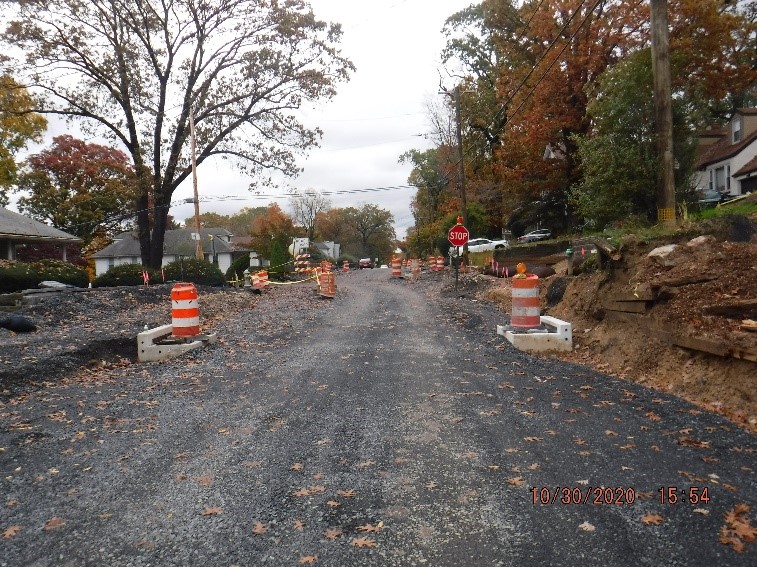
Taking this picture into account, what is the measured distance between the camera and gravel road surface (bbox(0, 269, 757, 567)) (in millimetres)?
3307

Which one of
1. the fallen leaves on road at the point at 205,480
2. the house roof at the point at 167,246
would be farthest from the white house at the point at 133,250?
the fallen leaves on road at the point at 205,480

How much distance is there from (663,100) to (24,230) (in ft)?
96.6

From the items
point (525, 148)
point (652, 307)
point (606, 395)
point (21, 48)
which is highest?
point (21, 48)

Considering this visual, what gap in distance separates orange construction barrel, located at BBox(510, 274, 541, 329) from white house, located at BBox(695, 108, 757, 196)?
78.5 feet

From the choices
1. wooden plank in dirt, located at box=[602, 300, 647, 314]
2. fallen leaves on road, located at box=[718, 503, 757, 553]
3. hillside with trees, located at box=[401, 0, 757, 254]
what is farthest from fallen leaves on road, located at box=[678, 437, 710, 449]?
hillside with trees, located at box=[401, 0, 757, 254]

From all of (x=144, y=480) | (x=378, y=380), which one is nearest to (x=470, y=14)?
(x=378, y=380)

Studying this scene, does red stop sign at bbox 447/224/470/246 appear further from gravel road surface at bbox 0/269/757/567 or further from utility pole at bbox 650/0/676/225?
gravel road surface at bbox 0/269/757/567

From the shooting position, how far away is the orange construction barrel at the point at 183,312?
10.3 metres

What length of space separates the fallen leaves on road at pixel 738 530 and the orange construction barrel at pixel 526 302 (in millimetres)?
6465

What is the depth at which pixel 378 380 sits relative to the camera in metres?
7.45

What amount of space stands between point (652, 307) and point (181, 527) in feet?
22.9

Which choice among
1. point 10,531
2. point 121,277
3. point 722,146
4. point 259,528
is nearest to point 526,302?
point 259,528

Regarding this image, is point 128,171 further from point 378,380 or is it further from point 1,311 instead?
point 378,380

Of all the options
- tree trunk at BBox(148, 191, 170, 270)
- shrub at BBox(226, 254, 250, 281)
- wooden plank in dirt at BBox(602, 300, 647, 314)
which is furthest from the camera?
shrub at BBox(226, 254, 250, 281)
